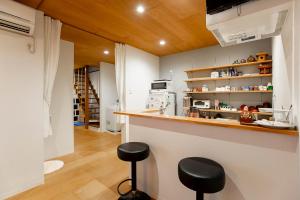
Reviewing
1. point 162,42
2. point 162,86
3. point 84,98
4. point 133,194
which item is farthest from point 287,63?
point 84,98

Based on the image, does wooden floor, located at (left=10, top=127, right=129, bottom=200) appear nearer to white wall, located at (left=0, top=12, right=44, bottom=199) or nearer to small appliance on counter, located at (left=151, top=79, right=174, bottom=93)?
white wall, located at (left=0, top=12, right=44, bottom=199)

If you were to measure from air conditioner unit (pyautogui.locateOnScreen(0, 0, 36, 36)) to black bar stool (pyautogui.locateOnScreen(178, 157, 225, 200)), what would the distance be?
2648mm

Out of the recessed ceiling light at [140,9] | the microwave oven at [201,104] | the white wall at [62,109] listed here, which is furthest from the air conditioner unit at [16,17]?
the microwave oven at [201,104]

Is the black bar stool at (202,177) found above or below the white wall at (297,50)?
below

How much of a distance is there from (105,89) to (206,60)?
365cm

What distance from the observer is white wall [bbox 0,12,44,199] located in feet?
6.50

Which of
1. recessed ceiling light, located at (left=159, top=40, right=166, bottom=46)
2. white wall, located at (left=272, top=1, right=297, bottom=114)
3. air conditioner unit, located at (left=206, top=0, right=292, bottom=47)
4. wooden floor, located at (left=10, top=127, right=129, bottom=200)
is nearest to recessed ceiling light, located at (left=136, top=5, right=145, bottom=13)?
air conditioner unit, located at (left=206, top=0, right=292, bottom=47)

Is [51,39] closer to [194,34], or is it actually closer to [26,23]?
[26,23]

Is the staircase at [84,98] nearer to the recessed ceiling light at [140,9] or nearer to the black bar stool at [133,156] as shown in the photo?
the recessed ceiling light at [140,9]

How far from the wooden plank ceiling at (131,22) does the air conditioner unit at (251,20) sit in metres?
0.72

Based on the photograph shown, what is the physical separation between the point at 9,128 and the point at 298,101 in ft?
10.2

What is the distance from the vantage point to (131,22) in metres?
2.72

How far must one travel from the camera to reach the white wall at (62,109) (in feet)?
11.0

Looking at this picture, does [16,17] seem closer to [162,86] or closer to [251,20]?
[251,20]
